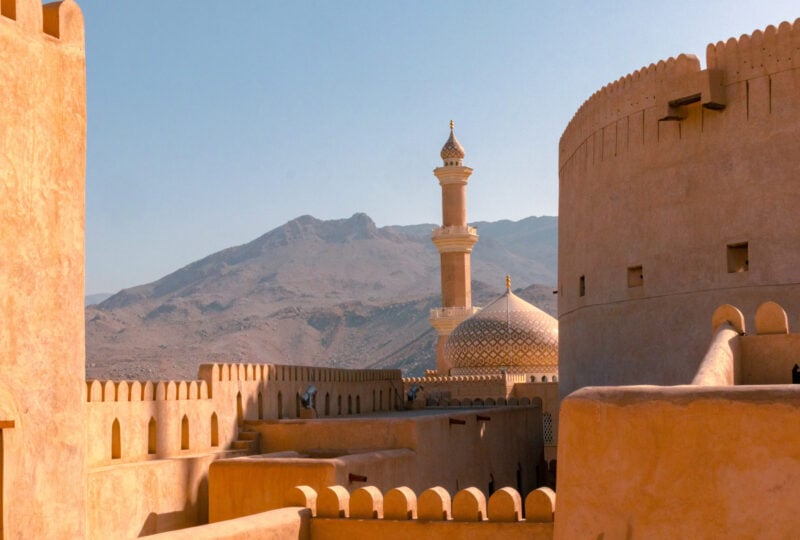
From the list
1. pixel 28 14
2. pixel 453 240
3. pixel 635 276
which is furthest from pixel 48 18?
pixel 453 240

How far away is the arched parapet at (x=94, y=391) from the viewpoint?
481 inches

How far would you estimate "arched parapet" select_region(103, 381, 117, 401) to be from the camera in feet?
40.9

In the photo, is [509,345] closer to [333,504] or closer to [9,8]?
[333,504]

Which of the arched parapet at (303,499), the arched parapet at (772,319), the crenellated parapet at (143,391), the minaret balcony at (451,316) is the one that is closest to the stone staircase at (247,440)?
the crenellated parapet at (143,391)

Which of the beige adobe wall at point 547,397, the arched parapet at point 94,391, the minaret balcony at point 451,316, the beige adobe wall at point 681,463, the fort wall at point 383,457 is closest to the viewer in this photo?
the beige adobe wall at point 681,463

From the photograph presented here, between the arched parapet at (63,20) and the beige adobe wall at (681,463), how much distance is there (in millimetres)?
4046

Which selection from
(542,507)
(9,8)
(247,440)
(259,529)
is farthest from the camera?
(247,440)

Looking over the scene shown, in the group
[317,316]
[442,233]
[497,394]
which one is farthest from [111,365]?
[497,394]

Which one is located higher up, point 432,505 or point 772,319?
point 772,319

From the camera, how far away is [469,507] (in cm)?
765

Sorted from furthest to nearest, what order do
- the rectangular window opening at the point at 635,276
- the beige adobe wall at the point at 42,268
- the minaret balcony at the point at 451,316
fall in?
the minaret balcony at the point at 451,316
the rectangular window opening at the point at 635,276
the beige adobe wall at the point at 42,268

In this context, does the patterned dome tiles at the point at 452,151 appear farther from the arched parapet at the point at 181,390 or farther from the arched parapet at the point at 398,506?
the arched parapet at the point at 398,506

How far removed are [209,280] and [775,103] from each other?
350 ft

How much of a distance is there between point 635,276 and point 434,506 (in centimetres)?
855
